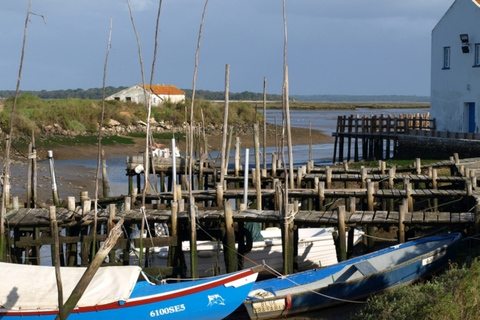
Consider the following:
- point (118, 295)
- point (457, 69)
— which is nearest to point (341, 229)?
point (118, 295)

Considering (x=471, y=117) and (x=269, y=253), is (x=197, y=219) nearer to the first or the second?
(x=269, y=253)

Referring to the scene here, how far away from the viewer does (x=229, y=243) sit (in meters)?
16.7

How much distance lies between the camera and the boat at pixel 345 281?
15117mm

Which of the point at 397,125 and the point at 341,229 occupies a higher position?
the point at 397,125

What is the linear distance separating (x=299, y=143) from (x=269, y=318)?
53228 millimetres

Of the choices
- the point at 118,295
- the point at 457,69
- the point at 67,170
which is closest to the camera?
the point at 118,295

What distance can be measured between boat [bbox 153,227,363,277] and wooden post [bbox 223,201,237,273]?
0.36 metres

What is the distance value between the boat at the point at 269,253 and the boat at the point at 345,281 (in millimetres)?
1519

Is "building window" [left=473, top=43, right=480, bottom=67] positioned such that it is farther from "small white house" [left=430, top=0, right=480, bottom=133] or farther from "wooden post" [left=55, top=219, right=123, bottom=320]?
"wooden post" [left=55, top=219, right=123, bottom=320]

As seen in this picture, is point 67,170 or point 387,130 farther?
point 387,130

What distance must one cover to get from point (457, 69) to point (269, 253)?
90.0ft

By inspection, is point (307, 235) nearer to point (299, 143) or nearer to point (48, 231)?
point (48, 231)

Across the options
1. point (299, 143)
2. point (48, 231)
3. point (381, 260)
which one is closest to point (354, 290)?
point (381, 260)

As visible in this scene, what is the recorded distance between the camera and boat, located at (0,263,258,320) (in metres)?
13.5
